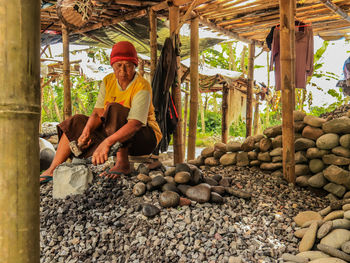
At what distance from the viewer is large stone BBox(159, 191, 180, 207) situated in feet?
7.75

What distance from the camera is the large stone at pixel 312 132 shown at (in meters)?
3.57

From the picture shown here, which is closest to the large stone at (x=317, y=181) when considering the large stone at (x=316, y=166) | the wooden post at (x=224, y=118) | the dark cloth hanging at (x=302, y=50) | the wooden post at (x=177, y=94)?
the large stone at (x=316, y=166)

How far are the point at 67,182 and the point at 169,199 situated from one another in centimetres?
90

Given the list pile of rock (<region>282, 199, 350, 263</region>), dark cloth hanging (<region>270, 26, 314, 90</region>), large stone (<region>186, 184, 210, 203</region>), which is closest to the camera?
pile of rock (<region>282, 199, 350, 263</region>)

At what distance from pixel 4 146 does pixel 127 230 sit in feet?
5.02

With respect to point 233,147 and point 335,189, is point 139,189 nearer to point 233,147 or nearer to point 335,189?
point 233,147

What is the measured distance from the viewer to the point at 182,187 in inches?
104

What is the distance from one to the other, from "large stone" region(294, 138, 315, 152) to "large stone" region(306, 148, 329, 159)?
0.20 feet

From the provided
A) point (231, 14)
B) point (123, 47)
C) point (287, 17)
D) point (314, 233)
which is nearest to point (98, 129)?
point (123, 47)

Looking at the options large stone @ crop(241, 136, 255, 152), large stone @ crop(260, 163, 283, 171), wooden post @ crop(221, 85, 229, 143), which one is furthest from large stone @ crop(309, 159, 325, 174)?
wooden post @ crop(221, 85, 229, 143)

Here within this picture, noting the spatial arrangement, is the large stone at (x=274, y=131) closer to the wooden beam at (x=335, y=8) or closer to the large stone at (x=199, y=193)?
the large stone at (x=199, y=193)

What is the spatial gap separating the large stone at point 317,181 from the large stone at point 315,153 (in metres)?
0.28

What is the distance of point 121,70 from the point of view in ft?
8.87

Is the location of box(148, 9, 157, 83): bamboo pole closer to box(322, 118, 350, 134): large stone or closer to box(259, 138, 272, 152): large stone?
box(259, 138, 272, 152): large stone
